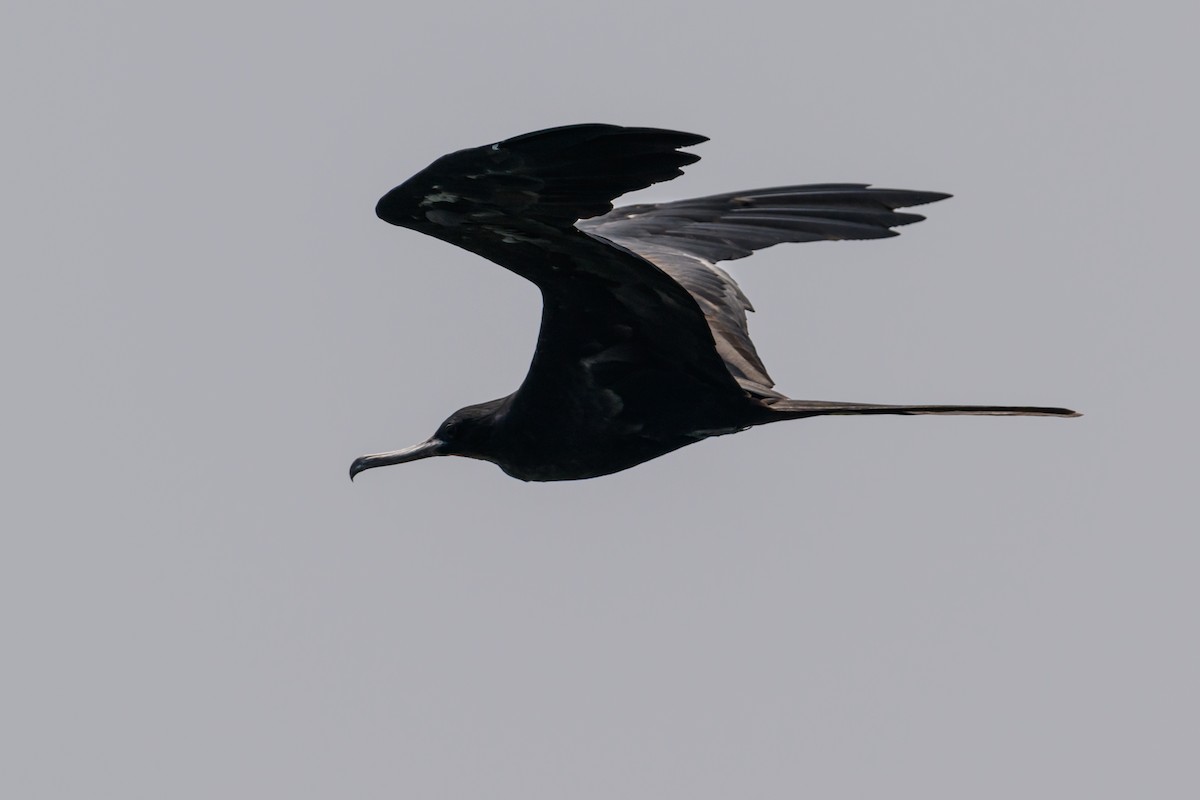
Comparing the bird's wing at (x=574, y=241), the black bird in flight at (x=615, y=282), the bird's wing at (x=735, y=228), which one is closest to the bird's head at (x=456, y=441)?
the black bird in flight at (x=615, y=282)

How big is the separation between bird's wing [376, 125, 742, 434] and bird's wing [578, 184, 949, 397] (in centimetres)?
82

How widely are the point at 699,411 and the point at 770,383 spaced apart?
569 mm

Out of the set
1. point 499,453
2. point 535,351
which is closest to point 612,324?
point 535,351

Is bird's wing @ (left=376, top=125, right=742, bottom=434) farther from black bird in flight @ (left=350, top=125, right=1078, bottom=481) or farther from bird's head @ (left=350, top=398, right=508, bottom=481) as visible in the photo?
bird's head @ (left=350, top=398, right=508, bottom=481)

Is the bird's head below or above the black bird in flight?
below

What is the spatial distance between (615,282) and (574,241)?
1.45ft

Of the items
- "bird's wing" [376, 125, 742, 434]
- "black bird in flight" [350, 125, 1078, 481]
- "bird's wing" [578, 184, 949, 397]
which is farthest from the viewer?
"bird's wing" [578, 184, 949, 397]

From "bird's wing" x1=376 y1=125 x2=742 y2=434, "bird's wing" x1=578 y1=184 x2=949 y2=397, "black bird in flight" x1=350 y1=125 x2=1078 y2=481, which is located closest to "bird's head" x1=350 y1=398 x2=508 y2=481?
"black bird in flight" x1=350 y1=125 x2=1078 y2=481

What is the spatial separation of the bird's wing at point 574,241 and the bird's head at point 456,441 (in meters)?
0.41

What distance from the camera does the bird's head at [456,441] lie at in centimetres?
949

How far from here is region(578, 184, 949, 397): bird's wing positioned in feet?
32.1

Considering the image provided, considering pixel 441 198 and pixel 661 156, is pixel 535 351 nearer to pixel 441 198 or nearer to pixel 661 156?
pixel 441 198

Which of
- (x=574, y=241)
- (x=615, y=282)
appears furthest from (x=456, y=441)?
(x=574, y=241)

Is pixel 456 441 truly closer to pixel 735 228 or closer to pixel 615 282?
pixel 615 282
